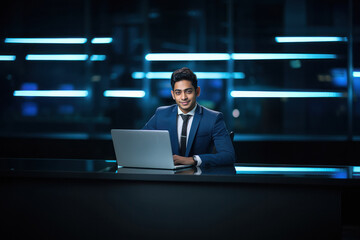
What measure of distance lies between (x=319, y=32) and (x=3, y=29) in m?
4.45

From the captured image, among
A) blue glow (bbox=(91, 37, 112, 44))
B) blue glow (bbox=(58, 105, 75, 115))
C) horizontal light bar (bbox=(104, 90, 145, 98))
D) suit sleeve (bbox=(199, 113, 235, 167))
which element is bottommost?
suit sleeve (bbox=(199, 113, 235, 167))

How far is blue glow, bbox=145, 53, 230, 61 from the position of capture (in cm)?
524

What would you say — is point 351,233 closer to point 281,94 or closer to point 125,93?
point 281,94

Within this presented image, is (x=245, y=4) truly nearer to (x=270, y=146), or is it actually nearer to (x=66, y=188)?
(x=270, y=146)

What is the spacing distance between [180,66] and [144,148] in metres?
3.35

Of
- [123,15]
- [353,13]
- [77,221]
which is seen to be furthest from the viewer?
[123,15]

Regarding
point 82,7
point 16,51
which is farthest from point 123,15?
point 16,51

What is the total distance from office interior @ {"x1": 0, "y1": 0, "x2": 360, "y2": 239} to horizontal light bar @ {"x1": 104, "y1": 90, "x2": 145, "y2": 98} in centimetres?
1

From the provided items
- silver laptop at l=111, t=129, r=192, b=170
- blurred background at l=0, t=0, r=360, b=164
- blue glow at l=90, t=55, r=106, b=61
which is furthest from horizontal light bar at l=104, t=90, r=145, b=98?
silver laptop at l=111, t=129, r=192, b=170

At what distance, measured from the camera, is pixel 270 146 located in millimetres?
5156

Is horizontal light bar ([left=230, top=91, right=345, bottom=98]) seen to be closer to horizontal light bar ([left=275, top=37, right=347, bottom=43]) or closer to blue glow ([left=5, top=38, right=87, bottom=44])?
horizontal light bar ([left=275, top=37, right=347, bottom=43])

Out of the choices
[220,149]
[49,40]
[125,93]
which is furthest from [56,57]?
[220,149]

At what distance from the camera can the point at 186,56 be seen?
5.28 meters

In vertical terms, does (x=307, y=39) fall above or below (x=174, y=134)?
above
